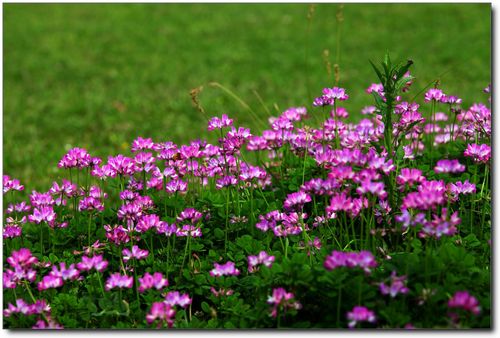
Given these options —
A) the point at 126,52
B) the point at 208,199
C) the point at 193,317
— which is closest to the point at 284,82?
the point at 126,52

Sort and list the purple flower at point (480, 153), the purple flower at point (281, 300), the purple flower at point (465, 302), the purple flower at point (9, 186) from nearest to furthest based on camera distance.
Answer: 1. the purple flower at point (465, 302)
2. the purple flower at point (281, 300)
3. the purple flower at point (480, 153)
4. the purple flower at point (9, 186)

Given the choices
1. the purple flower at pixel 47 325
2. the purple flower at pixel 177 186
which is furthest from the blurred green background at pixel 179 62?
the purple flower at pixel 47 325

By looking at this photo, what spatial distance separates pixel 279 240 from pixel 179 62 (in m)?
5.80

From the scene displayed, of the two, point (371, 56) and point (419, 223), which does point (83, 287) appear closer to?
point (419, 223)

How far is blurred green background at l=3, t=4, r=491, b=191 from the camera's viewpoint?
19.8 feet

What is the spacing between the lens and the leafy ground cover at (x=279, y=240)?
6.62 feet

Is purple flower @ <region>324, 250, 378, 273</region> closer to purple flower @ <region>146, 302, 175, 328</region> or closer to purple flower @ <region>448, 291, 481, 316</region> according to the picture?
purple flower @ <region>448, 291, 481, 316</region>

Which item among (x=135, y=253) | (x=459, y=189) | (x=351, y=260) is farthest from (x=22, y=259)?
(x=459, y=189)

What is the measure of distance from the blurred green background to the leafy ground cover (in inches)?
87.9

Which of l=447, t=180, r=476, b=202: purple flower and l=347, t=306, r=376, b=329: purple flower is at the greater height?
l=447, t=180, r=476, b=202: purple flower

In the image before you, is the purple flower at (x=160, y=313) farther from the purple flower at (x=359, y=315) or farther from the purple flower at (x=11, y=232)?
the purple flower at (x=11, y=232)

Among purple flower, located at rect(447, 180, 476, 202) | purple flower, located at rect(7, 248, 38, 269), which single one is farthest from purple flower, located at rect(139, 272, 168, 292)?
purple flower, located at rect(447, 180, 476, 202)

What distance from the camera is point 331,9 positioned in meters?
9.98

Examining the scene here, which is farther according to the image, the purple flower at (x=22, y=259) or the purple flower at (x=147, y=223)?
the purple flower at (x=147, y=223)
